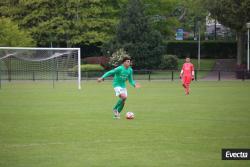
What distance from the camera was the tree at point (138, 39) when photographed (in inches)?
2324

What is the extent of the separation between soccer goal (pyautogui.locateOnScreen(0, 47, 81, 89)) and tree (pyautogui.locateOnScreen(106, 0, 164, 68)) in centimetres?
1328

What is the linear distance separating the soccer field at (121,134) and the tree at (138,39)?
31273mm

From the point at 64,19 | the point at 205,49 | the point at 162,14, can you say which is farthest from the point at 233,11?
the point at 64,19

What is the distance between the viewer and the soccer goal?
4291 centimetres

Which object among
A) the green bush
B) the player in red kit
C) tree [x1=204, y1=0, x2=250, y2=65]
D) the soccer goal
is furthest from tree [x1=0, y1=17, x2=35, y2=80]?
the player in red kit

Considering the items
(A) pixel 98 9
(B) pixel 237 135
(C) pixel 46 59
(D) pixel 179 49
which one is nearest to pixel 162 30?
(D) pixel 179 49

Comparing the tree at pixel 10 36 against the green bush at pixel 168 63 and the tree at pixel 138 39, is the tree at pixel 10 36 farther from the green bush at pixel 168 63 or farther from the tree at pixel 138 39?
the green bush at pixel 168 63

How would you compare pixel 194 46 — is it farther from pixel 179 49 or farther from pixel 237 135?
pixel 237 135

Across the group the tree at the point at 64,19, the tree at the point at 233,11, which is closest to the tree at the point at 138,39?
the tree at the point at 64,19

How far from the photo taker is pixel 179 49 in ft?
233

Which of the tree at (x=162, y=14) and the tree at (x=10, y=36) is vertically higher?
the tree at (x=162, y=14)

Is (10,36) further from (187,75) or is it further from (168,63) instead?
(187,75)

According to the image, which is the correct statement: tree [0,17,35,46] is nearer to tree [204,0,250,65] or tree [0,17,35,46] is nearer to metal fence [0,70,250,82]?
metal fence [0,70,250,82]

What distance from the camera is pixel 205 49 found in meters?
70.8
